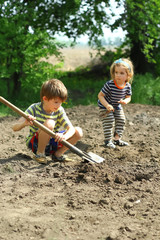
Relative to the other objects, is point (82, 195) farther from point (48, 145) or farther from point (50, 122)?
point (48, 145)

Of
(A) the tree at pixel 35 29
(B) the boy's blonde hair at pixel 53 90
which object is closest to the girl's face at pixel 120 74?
(B) the boy's blonde hair at pixel 53 90

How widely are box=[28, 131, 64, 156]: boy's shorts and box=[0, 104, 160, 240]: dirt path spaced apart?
168mm

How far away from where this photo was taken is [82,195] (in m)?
3.25

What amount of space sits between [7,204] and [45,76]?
17.9 ft

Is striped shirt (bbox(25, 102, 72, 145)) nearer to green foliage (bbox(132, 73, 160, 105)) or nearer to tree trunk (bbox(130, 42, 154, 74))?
green foliage (bbox(132, 73, 160, 105))

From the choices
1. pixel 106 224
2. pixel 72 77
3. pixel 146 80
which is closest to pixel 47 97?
pixel 106 224

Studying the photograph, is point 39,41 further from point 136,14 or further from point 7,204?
point 7,204

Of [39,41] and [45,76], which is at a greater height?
[39,41]

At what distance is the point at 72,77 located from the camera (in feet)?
42.8

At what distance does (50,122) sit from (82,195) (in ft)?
3.25

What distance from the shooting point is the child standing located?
4.80 meters

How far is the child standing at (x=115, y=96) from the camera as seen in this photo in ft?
15.7

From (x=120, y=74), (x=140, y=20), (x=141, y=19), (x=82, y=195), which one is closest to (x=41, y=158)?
(x=82, y=195)

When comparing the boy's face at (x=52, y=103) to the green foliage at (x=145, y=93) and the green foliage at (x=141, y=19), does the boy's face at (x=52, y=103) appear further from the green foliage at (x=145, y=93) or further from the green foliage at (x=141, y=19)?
the green foliage at (x=141, y=19)
